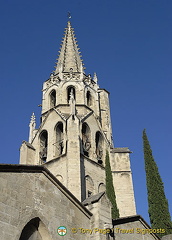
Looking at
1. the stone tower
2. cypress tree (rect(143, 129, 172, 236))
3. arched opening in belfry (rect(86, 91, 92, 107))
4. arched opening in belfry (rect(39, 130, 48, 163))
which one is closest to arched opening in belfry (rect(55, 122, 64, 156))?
the stone tower

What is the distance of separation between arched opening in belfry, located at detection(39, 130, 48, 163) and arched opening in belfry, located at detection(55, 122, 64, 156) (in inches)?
51.9

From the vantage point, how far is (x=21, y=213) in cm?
994

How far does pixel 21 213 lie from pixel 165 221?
11.8 meters

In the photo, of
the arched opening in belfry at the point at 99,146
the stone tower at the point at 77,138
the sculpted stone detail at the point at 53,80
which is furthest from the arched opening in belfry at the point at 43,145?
the sculpted stone detail at the point at 53,80

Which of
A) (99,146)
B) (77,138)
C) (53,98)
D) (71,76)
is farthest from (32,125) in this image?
(77,138)

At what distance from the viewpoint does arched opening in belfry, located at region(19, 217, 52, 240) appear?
1021 centimetres

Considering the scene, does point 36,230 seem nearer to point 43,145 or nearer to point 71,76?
point 43,145

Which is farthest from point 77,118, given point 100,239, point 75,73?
point 100,239

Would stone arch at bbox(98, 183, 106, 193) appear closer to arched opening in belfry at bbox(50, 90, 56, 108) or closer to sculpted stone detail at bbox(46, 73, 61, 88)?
arched opening in belfry at bbox(50, 90, 56, 108)

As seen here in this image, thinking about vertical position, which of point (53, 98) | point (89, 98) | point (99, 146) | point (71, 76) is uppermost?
point (71, 76)

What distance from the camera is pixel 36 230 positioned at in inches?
412

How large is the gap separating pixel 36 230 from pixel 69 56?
26.0 m

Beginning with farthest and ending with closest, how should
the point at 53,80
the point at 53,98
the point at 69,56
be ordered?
1. the point at 69,56
2. the point at 53,80
3. the point at 53,98

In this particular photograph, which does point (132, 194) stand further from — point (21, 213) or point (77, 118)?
point (21, 213)
